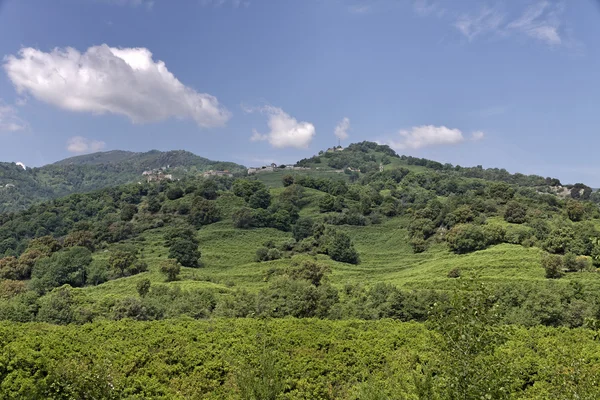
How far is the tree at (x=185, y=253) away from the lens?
233 feet

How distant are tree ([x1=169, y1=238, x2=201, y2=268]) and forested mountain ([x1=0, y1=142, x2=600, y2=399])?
0.28 m

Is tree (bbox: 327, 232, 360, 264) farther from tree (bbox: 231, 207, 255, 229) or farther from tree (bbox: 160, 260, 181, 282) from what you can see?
tree (bbox: 160, 260, 181, 282)

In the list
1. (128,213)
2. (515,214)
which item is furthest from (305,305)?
(128,213)

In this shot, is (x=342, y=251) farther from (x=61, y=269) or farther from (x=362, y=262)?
(x=61, y=269)

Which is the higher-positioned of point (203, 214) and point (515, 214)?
point (515, 214)

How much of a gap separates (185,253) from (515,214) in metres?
61.9

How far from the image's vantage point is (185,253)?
71.4 m

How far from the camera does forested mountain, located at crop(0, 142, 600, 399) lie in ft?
39.0

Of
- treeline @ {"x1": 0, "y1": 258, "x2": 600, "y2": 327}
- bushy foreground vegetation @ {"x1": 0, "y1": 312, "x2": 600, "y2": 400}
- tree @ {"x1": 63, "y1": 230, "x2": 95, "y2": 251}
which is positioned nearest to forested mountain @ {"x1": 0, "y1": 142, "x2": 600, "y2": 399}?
bushy foreground vegetation @ {"x1": 0, "y1": 312, "x2": 600, "y2": 400}

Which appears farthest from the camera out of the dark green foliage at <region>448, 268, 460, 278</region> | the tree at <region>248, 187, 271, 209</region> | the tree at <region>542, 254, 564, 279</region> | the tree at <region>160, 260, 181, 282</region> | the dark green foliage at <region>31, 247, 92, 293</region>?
the tree at <region>248, 187, 271, 209</region>

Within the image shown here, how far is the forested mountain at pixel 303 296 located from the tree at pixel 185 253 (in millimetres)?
278

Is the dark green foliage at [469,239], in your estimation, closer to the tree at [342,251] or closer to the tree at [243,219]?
the tree at [342,251]

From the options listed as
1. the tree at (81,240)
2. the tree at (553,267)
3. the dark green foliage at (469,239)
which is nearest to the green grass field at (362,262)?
the tree at (553,267)

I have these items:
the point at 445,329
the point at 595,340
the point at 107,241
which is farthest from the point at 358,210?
the point at 445,329
